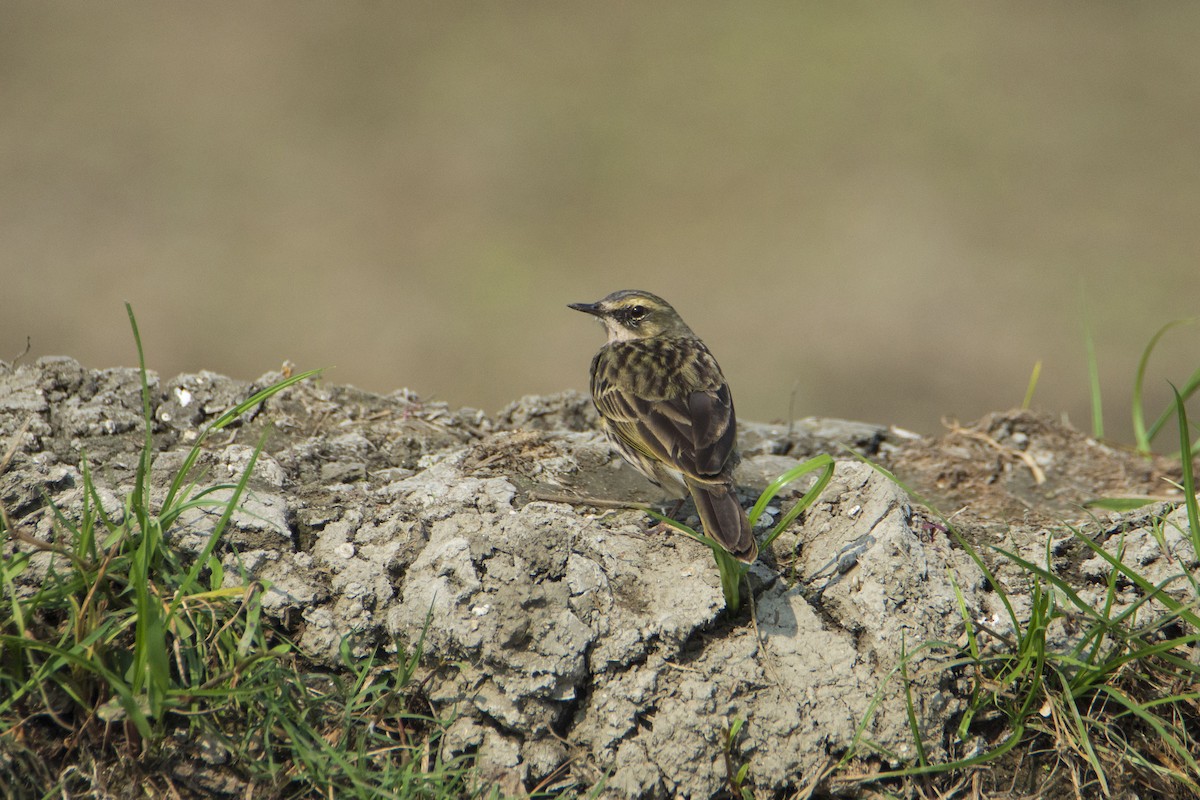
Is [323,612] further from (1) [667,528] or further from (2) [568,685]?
(1) [667,528]

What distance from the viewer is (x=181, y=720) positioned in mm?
3670

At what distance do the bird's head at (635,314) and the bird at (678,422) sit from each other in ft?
1.14

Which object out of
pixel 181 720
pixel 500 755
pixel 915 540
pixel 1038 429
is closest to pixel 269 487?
pixel 181 720

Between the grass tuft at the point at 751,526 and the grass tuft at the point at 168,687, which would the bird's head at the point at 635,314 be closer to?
the grass tuft at the point at 751,526

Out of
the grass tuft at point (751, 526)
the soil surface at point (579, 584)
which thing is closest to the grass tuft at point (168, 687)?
the soil surface at point (579, 584)

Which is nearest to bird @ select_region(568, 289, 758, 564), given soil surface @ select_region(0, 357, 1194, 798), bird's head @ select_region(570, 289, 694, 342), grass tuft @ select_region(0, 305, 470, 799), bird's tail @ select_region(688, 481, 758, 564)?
bird's tail @ select_region(688, 481, 758, 564)

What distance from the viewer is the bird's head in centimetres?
690

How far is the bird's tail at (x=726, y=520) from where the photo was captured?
4.17 metres

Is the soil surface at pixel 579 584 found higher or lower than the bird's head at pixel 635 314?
lower

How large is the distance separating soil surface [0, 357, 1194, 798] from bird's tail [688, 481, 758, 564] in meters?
0.22

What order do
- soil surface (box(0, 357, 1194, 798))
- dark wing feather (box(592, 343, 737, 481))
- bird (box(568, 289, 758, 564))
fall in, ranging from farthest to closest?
dark wing feather (box(592, 343, 737, 481)), bird (box(568, 289, 758, 564)), soil surface (box(0, 357, 1194, 798))

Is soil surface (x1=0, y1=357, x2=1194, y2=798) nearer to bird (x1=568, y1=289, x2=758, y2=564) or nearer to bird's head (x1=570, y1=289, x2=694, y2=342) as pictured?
bird (x1=568, y1=289, x2=758, y2=564)

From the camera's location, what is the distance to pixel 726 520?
430cm

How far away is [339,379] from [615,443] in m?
7.84
